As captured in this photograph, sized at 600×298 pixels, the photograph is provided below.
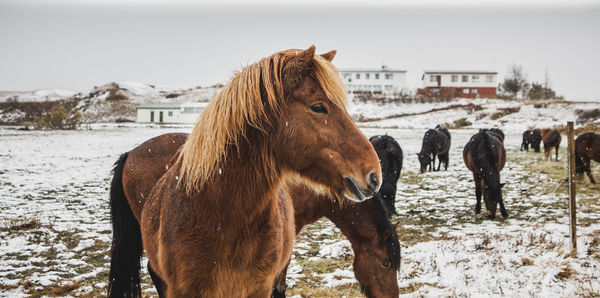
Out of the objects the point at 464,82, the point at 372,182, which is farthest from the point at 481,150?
the point at 464,82

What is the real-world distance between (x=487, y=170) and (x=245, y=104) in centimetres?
829

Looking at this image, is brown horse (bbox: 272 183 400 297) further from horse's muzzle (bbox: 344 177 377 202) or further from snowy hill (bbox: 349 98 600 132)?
snowy hill (bbox: 349 98 600 132)

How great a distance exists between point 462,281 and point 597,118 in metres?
36.5

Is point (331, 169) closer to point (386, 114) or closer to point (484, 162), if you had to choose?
point (484, 162)

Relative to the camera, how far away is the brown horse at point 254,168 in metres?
1.78

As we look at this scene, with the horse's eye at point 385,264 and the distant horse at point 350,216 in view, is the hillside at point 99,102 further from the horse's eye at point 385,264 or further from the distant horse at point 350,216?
the horse's eye at point 385,264

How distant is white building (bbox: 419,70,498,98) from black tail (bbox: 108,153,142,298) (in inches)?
2683

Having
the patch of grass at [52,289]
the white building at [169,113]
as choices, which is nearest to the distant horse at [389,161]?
the patch of grass at [52,289]

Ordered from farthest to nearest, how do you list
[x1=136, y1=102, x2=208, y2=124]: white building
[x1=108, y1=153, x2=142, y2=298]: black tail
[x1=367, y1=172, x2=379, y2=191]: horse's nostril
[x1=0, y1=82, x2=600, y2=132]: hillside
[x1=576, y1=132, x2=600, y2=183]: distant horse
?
1. [x1=136, y1=102, x2=208, y2=124]: white building
2. [x1=0, y1=82, x2=600, y2=132]: hillside
3. [x1=576, y1=132, x2=600, y2=183]: distant horse
4. [x1=108, y1=153, x2=142, y2=298]: black tail
5. [x1=367, y1=172, x2=379, y2=191]: horse's nostril

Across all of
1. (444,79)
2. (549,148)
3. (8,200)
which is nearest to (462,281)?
(8,200)

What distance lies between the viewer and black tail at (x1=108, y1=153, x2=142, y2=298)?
12.1 ft

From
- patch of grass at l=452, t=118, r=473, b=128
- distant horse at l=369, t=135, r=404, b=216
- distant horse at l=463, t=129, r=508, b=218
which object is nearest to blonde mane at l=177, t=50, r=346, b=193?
distant horse at l=369, t=135, r=404, b=216

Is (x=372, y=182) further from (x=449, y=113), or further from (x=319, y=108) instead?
(x=449, y=113)

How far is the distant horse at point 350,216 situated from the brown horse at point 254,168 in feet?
4.89
